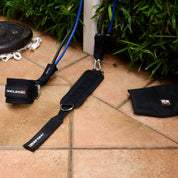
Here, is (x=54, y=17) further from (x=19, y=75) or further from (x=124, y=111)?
(x=124, y=111)

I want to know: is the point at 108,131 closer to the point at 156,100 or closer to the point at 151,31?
the point at 156,100

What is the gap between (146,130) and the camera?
106 centimetres

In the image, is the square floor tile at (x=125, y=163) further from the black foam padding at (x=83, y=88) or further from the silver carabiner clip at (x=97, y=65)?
the silver carabiner clip at (x=97, y=65)

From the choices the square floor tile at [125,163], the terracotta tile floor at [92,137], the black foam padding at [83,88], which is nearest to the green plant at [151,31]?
the terracotta tile floor at [92,137]

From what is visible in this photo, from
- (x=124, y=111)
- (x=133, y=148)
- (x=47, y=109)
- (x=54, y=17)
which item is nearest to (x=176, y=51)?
(x=124, y=111)

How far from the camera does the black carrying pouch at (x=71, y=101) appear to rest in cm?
98

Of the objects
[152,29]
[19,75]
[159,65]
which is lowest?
[19,75]

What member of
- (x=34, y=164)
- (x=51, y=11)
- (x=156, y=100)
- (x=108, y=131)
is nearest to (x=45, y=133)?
(x=34, y=164)

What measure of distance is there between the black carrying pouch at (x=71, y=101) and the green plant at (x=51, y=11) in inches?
16.0

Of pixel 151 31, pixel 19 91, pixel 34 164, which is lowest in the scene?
pixel 34 164

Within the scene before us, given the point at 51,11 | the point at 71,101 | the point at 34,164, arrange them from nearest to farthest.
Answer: the point at 34,164
the point at 71,101
the point at 51,11

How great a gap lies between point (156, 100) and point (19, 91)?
2.10ft

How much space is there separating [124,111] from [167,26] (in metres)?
0.46

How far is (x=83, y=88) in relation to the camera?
1254mm
